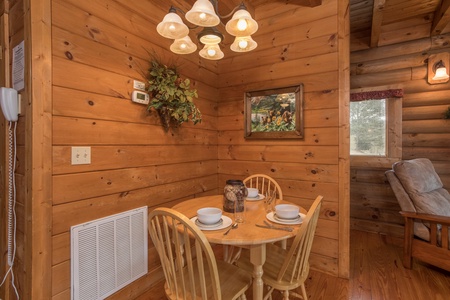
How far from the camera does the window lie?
301cm

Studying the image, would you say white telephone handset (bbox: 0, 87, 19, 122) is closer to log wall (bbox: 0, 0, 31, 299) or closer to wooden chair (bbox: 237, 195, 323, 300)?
log wall (bbox: 0, 0, 31, 299)

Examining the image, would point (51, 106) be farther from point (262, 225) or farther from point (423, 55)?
point (423, 55)

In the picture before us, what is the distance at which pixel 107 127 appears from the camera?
1673 millimetres

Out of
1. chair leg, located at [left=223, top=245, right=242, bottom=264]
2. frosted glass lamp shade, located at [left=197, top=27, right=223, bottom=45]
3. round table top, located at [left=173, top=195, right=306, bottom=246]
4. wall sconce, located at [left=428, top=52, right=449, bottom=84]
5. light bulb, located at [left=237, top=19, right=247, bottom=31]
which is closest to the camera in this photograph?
round table top, located at [left=173, top=195, right=306, bottom=246]

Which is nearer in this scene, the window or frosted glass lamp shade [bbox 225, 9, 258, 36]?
frosted glass lamp shade [bbox 225, 9, 258, 36]

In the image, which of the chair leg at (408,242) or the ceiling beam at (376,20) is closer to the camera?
the chair leg at (408,242)

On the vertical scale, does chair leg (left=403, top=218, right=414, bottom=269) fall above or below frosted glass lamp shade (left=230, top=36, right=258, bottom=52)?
below

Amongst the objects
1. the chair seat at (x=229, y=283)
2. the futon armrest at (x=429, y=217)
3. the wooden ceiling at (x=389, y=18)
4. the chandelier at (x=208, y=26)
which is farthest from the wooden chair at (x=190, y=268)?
the wooden ceiling at (x=389, y=18)

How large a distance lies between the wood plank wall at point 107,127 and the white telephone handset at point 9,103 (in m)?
0.23

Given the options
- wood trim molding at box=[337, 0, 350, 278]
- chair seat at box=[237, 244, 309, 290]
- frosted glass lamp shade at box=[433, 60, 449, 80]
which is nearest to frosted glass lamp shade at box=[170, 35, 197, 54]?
wood trim molding at box=[337, 0, 350, 278]

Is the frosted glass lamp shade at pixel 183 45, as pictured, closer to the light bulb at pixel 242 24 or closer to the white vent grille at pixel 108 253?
the light bulb at pixel 242 24

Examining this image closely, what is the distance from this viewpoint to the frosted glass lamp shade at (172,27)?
1.35 m

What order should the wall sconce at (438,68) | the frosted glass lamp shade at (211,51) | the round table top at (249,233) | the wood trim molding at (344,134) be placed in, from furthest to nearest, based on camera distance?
the wall sconce at (438,68) < the wood trim molding at (344,134) < the frosted glass lamp shade at (211,51) < the round table top at (249,233)

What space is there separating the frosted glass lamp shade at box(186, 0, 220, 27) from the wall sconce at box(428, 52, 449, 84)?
298 cm
